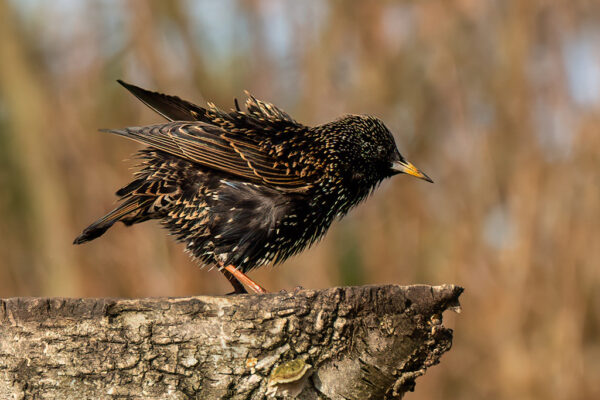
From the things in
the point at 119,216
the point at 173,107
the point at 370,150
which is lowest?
the point at 119,216

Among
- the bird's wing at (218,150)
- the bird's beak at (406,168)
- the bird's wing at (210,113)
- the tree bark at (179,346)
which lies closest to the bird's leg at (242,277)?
the bird's wing at (218,150)

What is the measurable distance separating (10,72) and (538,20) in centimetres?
587

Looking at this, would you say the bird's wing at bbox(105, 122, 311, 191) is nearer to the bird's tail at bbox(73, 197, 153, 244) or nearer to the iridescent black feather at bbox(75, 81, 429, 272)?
the iridescent black feather at bbox(75, 81, 429, 272)

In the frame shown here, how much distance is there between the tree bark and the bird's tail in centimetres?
115

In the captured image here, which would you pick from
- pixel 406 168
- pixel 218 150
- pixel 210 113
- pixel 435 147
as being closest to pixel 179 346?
pixel 218 150

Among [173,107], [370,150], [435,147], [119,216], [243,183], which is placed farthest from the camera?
[435,147]

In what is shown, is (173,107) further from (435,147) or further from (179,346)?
(435,147)

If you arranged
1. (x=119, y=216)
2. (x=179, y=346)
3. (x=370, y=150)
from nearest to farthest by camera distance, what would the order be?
(x=179, y=346), (x=119, y=216), (x=370, y=150)

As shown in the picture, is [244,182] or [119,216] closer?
[244,182]

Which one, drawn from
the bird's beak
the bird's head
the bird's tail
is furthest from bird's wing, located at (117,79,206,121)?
the bird's beak

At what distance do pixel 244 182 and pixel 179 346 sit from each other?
1.26 m

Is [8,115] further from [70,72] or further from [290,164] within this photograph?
[290,164]

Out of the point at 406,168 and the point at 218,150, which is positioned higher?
the point at 406,168

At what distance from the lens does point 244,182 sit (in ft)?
12.4
